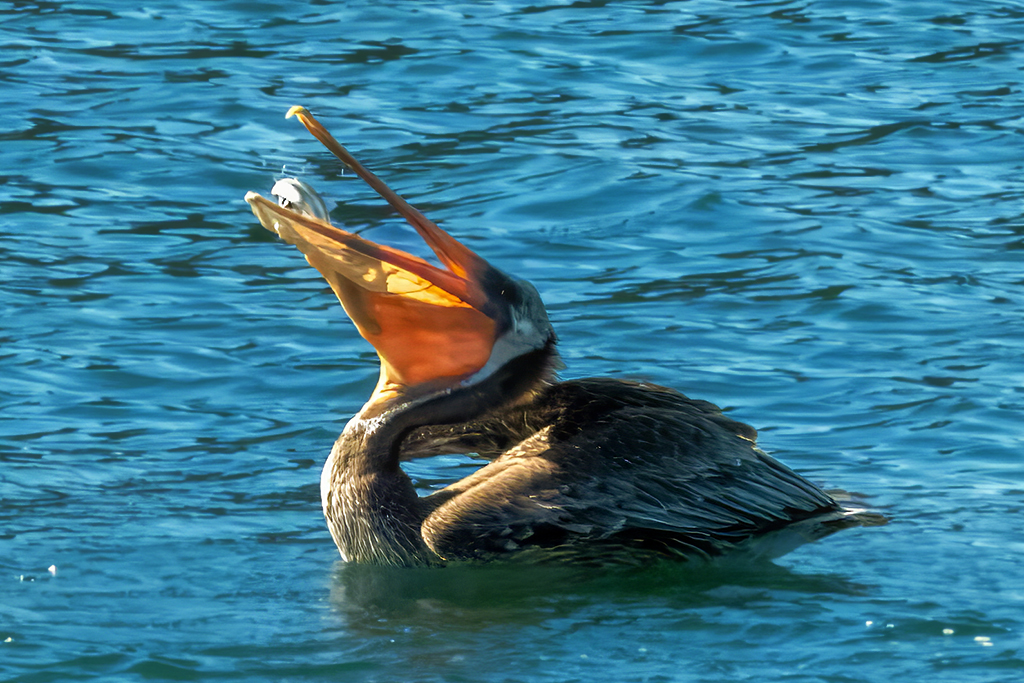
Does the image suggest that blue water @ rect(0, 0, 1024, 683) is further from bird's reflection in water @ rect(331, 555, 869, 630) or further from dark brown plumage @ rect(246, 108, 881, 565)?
dark brown plumage @ rect(246, 108, 881, 565)

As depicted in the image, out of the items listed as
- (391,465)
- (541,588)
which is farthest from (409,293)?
(541,588)

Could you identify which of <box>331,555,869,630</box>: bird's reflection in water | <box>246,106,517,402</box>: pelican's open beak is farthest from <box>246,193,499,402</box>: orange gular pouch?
<box>331,555,869,630</box>: bird's reflection in water

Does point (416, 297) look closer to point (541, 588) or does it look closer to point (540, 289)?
point (541, 588)

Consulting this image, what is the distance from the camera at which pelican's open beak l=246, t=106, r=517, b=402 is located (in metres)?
4.66

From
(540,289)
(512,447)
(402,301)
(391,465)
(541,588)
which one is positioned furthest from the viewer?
(540,289)

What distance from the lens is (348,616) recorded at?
4.47 m

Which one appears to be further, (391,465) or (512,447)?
(512,447)

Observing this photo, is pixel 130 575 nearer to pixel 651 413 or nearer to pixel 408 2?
pixel 651 413

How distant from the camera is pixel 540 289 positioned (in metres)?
7.36

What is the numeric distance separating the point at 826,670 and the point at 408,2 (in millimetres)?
8432

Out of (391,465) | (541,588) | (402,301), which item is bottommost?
(541,588)

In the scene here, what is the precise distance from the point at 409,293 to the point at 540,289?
8.51 feet

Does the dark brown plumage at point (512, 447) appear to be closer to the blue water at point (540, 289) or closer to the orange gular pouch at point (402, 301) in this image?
the orange gular pouch at point (402, 301)

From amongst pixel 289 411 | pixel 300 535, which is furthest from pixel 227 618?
pixel 289 411
